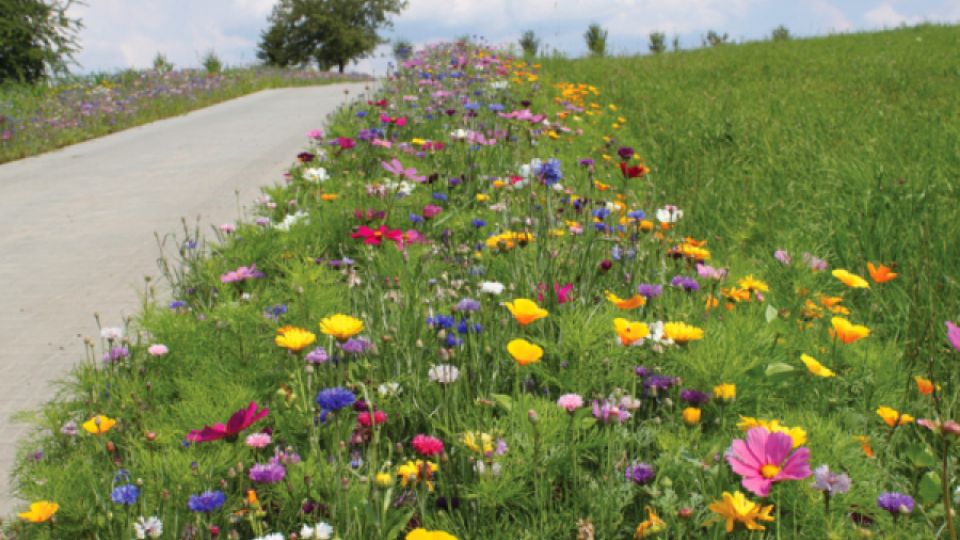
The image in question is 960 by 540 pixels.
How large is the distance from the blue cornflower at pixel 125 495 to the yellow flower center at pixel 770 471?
135 cm

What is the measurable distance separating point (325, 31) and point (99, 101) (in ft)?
89.9

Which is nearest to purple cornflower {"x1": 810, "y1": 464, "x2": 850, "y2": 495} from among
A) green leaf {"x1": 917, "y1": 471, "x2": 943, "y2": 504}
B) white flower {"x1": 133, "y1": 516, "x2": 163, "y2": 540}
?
green leaf {"x1": 917, "y1": 471, "x2": 943, "y2": 504}

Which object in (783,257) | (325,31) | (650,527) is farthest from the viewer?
(325,31)

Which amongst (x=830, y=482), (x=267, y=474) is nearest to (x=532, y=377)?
(x=267, y=474)

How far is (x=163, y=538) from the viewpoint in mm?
1688

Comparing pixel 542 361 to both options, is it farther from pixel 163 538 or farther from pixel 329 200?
pixel 329 200

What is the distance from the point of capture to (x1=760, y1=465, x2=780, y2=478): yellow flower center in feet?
4.65

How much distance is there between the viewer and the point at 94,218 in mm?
4996

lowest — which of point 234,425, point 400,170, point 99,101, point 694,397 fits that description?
point 694,397

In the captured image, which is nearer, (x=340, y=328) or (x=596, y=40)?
(x=340, y=328)

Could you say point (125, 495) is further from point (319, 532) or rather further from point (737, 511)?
point (737, 511)

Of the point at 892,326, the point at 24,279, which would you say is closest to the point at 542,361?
the point at 892,326

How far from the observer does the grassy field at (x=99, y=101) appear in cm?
858

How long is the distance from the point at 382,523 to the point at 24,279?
11.1 feet
